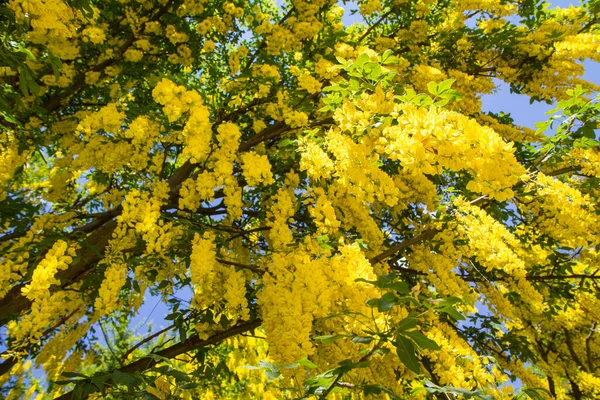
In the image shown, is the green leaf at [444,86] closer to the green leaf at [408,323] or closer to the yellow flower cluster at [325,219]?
the yellow flower cluster at [325,219]

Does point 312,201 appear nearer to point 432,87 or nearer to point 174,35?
point 432,87

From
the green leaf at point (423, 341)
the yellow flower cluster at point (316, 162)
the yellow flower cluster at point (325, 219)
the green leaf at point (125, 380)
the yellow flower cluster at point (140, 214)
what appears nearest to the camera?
the green leaf at point (423, 341)

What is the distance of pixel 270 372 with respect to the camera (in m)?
1.51

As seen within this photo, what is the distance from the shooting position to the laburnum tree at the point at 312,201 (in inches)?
78.7

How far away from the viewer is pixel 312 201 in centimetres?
317


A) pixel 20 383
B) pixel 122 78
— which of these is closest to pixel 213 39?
pixel 122 78

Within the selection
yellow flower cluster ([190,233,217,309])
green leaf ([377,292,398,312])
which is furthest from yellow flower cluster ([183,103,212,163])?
green leaf ([377,292,398,312])

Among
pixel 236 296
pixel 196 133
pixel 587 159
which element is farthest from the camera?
pixel 587 159

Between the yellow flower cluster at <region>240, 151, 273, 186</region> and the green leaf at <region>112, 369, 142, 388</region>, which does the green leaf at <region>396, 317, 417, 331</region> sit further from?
the yellow flower cluster at <region>240, 151, 273, 186</region>

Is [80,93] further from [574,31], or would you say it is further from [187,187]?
[574,31]

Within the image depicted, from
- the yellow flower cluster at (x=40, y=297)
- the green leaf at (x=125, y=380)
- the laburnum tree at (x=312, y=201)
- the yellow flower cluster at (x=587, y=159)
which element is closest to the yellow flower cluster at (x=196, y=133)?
the laburnum tree at (x=312, y=201)

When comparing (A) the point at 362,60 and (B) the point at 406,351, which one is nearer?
(B) the point at 406,351

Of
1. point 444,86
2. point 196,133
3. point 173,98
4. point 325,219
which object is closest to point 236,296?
point 325,219

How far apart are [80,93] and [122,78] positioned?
1.98 feet
